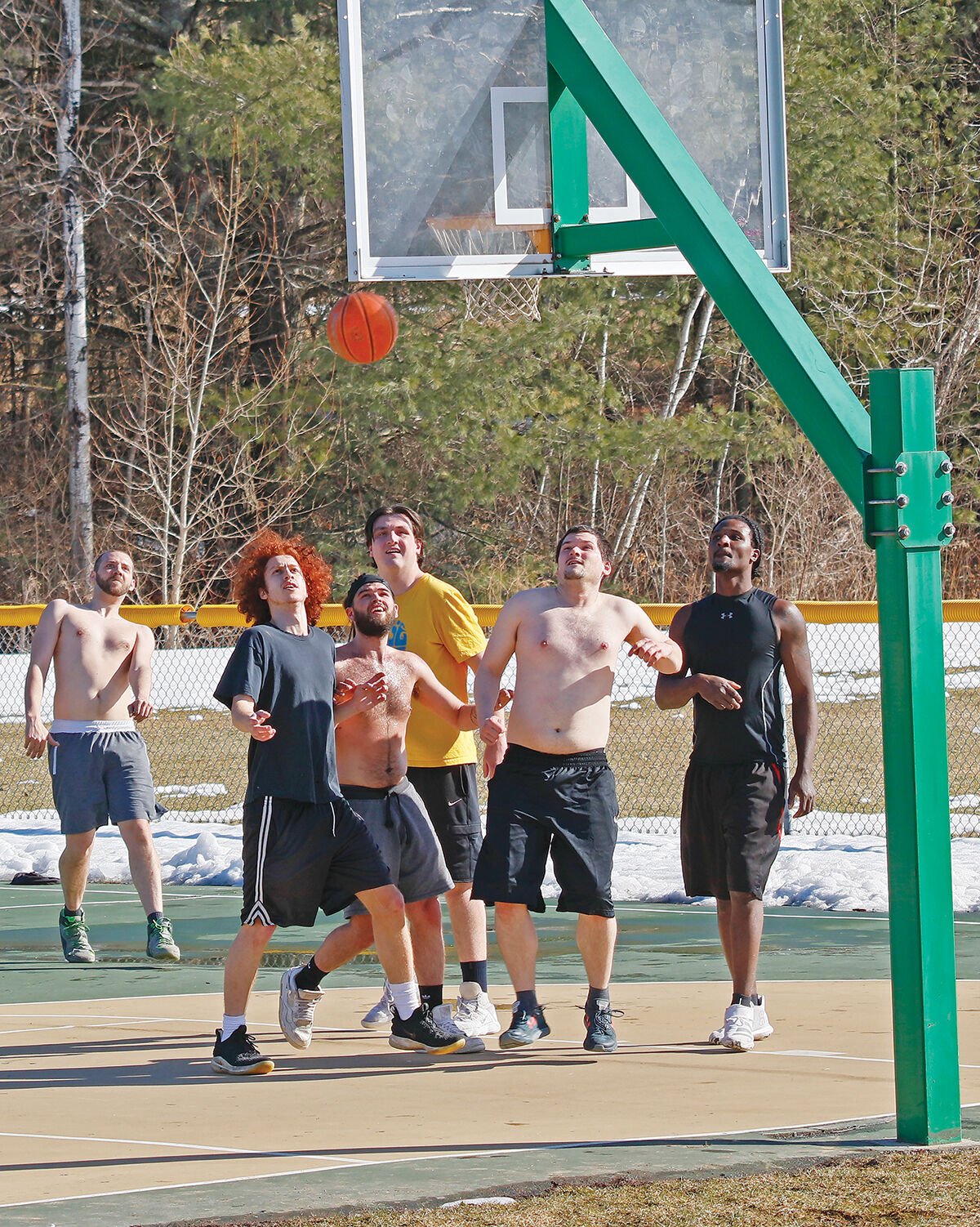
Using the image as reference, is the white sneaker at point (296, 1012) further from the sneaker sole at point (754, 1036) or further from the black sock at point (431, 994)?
the sneaker sole at point (754, 1036)

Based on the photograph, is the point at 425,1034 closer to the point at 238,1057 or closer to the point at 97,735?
the point at 238,1057

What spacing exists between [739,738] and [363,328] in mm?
4345

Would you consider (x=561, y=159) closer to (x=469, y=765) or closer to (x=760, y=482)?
(x=469, y=765)

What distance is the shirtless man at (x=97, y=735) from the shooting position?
33.7ft

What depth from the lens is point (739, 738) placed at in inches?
317

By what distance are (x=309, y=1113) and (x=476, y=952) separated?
1623 mm

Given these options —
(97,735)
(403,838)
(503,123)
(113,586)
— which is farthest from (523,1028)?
(503,123)

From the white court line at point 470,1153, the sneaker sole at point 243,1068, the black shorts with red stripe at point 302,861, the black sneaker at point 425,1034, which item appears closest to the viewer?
the white court line at point 470,1153

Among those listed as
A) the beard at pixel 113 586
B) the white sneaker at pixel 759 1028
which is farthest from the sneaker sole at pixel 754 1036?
the beard at pixel 113 586

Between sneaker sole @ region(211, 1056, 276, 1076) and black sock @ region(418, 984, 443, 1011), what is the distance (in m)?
0.82

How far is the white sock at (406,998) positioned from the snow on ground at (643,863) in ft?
11.9

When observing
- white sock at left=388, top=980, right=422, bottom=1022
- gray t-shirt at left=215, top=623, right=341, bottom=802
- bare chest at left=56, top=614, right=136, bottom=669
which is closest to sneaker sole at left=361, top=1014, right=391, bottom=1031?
white sock at left=388, top=980, right=422, bottom=1022

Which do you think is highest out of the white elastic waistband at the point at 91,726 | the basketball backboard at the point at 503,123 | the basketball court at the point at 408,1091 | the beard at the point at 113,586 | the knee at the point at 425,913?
the basketball backboard at the point at 503,123

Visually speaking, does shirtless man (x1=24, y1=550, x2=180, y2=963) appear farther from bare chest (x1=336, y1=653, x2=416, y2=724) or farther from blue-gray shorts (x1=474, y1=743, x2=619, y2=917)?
blue-gray shorts (x1=474, y1=743, x2=619, y2=917)
